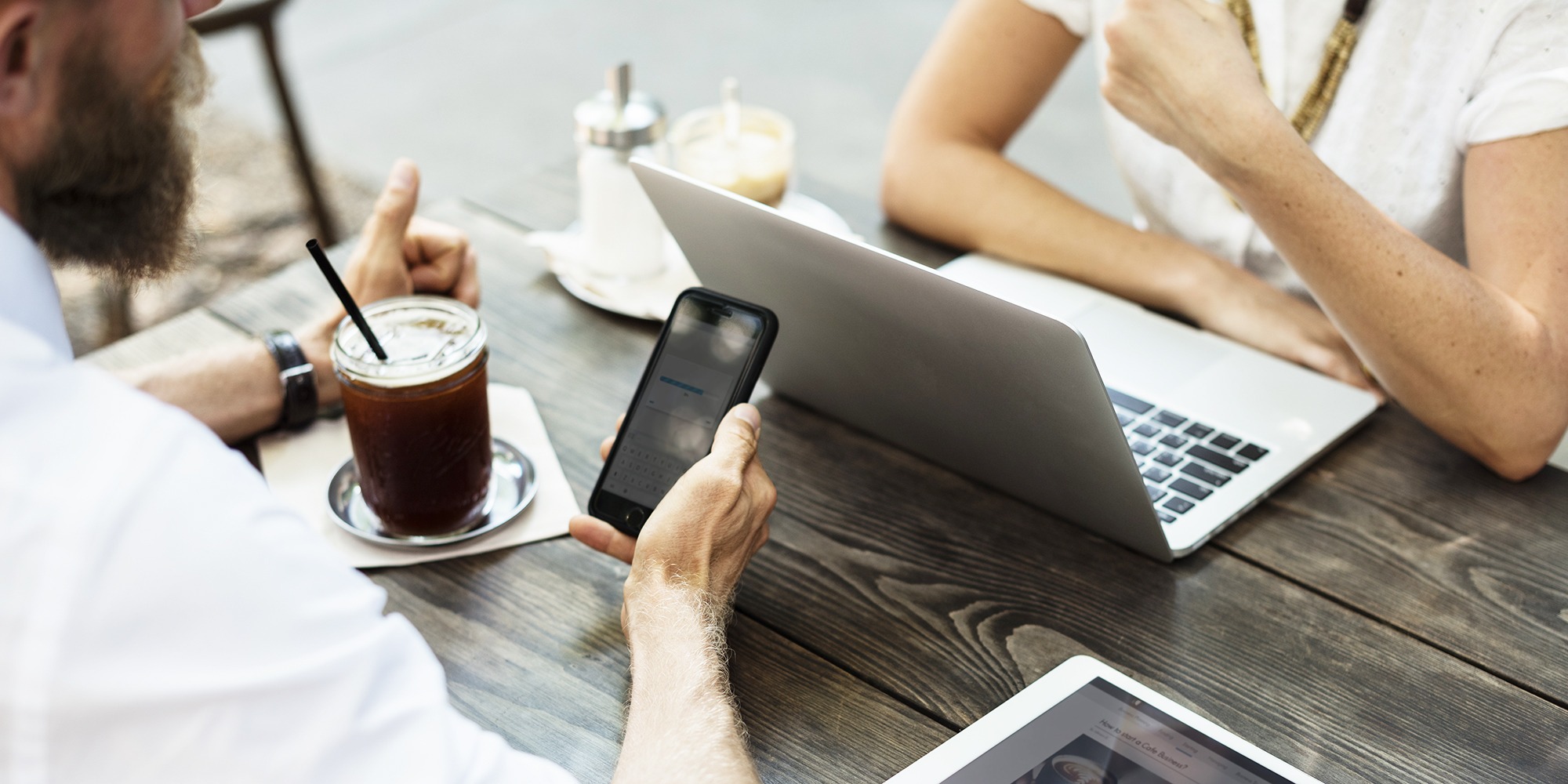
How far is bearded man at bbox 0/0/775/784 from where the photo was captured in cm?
44

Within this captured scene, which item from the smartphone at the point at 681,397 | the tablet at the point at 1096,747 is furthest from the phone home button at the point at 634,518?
the tablet at the point at 1096,747

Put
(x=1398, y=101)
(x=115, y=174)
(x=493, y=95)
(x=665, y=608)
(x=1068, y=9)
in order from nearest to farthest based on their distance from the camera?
(x=115, y=174) < (x=665, y=608) < (x=1398, y=101) < (x=1068, y=9) < (x=493, y=95)

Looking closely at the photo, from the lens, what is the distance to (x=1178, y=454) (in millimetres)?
921

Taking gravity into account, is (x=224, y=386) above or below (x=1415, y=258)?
below

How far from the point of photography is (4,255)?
20.6 inches

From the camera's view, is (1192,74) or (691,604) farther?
(1192,74)

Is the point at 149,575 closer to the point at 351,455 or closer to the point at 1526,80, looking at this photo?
the point at 351,455

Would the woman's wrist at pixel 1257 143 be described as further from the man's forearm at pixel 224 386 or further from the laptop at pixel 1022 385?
the man's forearm at pixel 224 386

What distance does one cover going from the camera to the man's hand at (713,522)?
2.43 feet

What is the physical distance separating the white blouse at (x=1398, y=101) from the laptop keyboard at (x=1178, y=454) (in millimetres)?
377

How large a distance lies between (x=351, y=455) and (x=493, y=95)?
9.17 ft

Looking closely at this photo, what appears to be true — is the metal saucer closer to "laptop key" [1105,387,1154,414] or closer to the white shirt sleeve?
the white shirt sleeve

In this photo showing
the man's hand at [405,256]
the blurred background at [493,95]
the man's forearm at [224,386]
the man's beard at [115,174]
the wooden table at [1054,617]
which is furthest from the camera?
the blurred background at [493,95]

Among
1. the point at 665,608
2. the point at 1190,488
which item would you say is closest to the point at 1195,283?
the point at 1190,488
